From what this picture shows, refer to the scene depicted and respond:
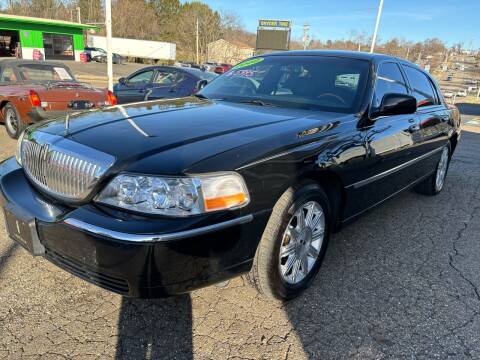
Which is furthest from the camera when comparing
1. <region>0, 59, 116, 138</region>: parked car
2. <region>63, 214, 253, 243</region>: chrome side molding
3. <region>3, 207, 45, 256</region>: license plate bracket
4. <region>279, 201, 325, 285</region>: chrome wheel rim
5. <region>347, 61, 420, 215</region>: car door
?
<region>0, 59, 116, 138</region>: parked car

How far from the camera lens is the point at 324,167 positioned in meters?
2.62

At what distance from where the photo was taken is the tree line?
64.8 metres

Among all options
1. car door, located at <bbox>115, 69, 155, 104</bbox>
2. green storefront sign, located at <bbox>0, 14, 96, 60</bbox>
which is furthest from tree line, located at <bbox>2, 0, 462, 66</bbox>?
car door, located at <bbox>115, 69, 155, 104</bbox>

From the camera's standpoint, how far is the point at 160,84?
354 inches

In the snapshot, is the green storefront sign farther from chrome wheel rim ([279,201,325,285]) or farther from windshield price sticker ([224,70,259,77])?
chrome wheel rim ([279,201,325,285])

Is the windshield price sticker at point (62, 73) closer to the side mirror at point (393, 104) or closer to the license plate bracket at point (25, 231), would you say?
the license plate bracket at point (25, 231)

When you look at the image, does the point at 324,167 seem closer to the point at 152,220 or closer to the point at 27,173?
the point at 152,220

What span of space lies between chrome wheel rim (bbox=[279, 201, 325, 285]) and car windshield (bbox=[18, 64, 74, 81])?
6.88 metres

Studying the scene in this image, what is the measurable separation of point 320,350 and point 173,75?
780cm

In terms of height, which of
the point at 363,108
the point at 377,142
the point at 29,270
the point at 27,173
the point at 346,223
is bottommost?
the point at 29,270

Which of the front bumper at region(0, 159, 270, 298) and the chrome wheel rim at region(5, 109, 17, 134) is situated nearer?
the front bumper at region(0, 159, 270, 298)

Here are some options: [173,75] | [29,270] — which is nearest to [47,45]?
[173,75]

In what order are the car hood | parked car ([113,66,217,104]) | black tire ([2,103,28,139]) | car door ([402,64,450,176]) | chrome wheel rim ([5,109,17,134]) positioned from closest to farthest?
the car hood
car door ([402,64,450,176])
black tire ([2,103,28,139])
chrome wheel rim ([5,109,17,134])
parked car ([113,66,217,104])

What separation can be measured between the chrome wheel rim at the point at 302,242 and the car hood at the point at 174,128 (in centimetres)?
55
